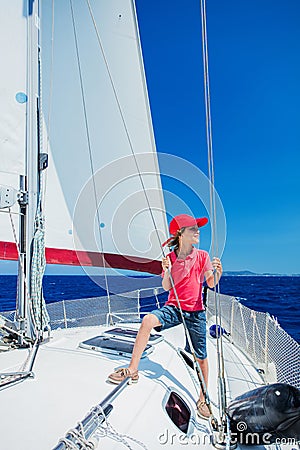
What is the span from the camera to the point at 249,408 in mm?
1632

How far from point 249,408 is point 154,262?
94.3 inches

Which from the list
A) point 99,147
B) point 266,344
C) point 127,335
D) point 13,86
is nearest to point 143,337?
point 127,335

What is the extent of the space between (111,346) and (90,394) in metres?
0.89

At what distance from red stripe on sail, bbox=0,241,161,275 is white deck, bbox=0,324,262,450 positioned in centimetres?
107

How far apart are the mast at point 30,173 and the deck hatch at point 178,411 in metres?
1.49

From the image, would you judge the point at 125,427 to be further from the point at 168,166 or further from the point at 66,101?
the point at 66,101

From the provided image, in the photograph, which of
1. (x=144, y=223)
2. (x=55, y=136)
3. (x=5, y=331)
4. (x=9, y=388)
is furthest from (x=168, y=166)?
(x=9, y=388)

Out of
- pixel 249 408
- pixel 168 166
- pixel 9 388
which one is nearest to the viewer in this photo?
pixel 249 408

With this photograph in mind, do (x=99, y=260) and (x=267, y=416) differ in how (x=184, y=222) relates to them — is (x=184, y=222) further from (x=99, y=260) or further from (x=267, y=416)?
(x=99, y=260)

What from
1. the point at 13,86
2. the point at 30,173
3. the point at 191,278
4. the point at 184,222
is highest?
the point at 13,86

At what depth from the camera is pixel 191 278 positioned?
2264 mm

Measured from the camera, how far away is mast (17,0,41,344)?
9.16 feet

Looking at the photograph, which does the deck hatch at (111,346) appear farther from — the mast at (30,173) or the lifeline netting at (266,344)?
the lifeline netting at (266,344)

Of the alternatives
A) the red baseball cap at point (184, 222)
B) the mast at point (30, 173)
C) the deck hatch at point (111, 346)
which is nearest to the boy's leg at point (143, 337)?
the deck hatch at point (111, 346)
